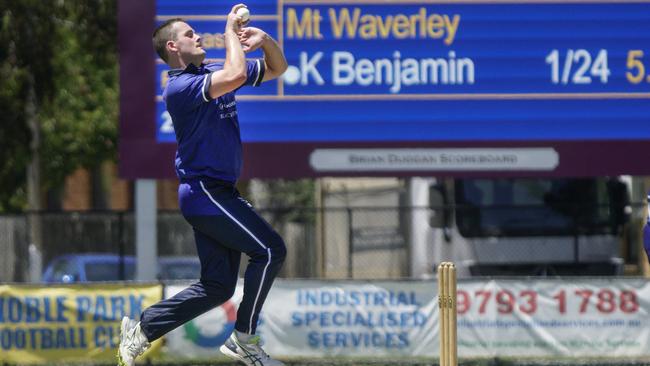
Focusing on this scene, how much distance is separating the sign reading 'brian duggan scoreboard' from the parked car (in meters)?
4.54

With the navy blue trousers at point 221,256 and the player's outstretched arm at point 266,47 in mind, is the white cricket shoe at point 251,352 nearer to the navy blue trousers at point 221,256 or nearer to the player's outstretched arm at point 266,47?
the navy blue trousers at point 221,256

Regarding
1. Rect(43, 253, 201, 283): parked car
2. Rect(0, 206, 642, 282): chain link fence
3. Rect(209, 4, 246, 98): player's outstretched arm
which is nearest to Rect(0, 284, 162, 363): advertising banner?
Rect(0, 206, 642, 282): chain link fence

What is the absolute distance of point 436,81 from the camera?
12688 mm

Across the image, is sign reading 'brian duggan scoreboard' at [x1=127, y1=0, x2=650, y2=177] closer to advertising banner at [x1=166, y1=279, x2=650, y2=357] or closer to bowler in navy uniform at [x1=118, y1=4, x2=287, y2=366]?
advertising banner at [x1=166, y1=279, x2=650, y2=357]

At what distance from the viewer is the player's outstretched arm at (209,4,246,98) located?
6.46 meters

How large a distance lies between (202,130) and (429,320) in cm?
532

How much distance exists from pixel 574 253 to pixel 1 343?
7.95 m

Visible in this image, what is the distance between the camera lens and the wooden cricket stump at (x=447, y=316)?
6.71 metres

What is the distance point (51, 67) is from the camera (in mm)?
17125

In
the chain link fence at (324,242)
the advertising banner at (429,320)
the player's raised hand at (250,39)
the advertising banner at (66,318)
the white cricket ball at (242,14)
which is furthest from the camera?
the chain link fence at (324,242)

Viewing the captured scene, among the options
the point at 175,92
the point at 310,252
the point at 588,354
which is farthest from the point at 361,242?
the point at 175,92

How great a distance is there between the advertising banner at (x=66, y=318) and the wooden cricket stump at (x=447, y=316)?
5.15m

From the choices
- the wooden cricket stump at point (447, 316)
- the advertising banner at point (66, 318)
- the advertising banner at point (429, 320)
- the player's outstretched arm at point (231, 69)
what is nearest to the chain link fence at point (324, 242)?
the advertising banner at point (66, 318)

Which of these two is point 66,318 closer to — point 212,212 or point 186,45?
point 212,212
